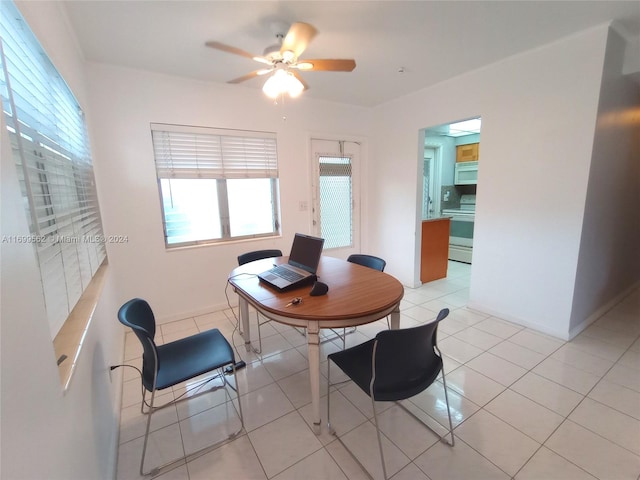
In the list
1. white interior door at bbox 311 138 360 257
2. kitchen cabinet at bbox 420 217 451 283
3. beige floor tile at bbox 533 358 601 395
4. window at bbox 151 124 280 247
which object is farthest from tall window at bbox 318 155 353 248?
beige floor tile at bbox 533 358 601 395

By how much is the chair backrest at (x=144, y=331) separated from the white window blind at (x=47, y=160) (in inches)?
9.3

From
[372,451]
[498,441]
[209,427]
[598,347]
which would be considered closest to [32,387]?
[209,427]

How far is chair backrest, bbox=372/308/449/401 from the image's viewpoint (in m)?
1.30

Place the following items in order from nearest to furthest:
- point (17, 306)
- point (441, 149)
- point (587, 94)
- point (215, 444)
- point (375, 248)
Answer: point (17, 306)
point (215, 444)
point (587, 94)
point (375, 248)
point (441, 149)

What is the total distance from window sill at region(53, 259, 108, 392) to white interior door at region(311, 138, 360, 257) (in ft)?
9.02

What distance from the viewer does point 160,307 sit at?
310 centimetres

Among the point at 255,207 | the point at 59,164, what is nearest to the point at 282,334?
the point at 255,207

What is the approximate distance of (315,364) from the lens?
63.1 inches

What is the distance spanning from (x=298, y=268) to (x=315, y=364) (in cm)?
83

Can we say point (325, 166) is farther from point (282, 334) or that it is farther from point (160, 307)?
point (160, 307)

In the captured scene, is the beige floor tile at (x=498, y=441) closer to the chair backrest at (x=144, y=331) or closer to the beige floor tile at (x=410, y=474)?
the beige floor tile at (x=410, y=474)

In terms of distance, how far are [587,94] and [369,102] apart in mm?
2367

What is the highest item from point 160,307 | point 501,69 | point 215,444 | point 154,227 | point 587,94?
point 501,69

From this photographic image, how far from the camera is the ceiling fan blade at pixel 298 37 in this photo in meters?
1.63
